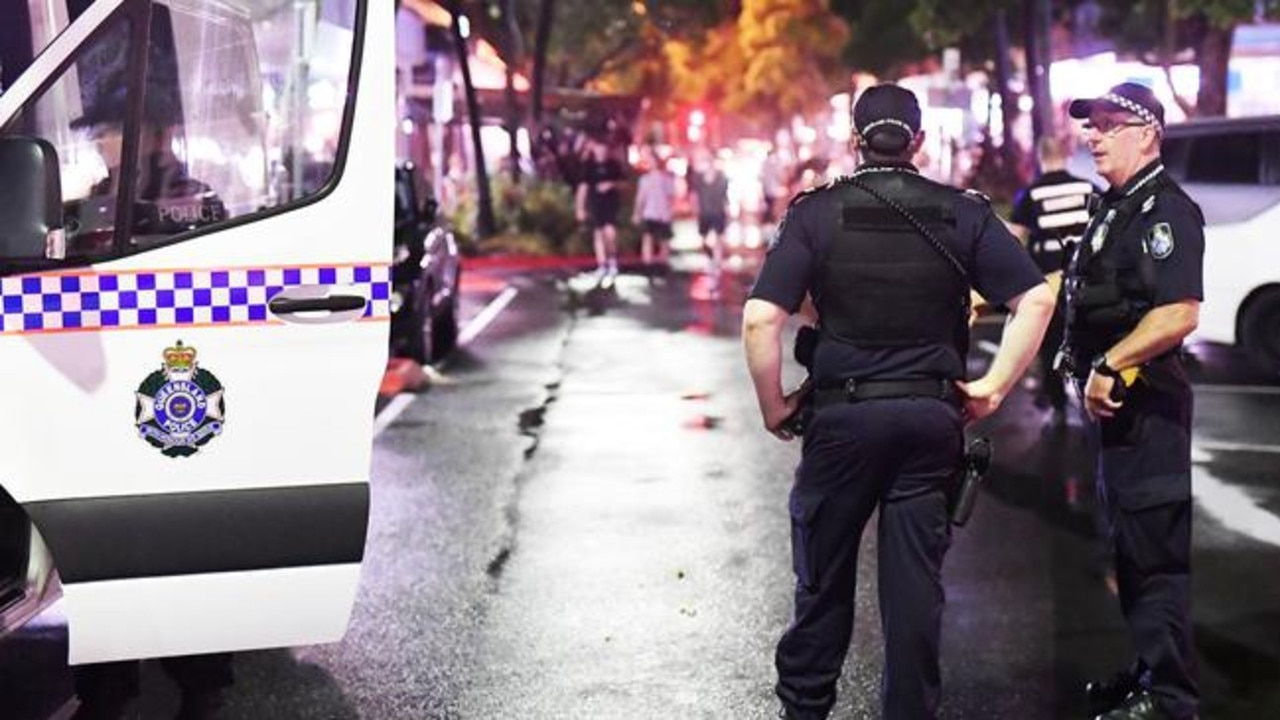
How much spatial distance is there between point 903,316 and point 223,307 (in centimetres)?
175

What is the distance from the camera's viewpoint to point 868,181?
4.11 meters

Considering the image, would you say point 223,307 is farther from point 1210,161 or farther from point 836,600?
point 1210,161

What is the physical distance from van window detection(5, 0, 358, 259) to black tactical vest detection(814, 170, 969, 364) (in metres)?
1.35

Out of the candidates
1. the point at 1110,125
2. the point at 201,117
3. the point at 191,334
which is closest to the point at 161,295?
the point at 191,334

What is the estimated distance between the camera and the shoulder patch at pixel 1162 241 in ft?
14.6

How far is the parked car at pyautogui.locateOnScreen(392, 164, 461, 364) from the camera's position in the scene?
496 inches

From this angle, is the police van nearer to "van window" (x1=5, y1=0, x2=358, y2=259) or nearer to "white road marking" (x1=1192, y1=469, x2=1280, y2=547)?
"van window" (x1=5, y1=0, x2=358, y2=259)

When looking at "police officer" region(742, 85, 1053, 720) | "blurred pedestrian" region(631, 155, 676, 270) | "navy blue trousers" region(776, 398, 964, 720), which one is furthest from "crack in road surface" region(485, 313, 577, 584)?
"blurred pedestrian" region(631, 155, 676, 270)

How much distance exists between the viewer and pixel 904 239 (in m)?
4.07

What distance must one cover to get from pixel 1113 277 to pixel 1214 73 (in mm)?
22752

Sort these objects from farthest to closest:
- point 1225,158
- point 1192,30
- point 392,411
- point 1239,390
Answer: point 1192,30 → point 1225,158 → point 1239,390 → point 392,411

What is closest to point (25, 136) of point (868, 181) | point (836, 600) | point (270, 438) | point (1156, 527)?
point (270, 438)

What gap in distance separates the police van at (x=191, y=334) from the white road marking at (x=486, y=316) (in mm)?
10612

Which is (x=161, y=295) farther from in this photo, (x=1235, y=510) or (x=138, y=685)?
(x=1235, y=510)
